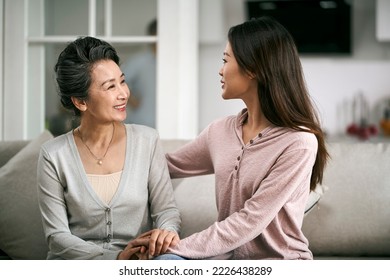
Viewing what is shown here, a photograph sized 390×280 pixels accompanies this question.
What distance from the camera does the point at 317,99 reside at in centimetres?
310

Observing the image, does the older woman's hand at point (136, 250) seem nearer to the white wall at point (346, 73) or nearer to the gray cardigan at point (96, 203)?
the gray cardigan at point (96, 203)

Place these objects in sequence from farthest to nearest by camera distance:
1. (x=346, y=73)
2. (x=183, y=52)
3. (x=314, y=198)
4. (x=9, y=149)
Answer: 1. (x=346, y=73)
2. (x=183, y=52)
3. (x=9, y=149)
4. (x=314, y=198)

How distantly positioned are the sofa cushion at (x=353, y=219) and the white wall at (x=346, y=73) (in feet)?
5.91

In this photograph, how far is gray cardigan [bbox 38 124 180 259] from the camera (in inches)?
39.2

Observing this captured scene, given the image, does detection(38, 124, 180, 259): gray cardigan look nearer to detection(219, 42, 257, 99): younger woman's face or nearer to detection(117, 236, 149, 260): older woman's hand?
detection(117, 236, 149, 260): older woman's hand

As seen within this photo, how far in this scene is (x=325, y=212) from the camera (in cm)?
126

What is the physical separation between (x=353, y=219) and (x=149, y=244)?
51 centimetres

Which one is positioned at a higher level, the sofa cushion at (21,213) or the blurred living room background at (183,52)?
the blurred living room background at (183,52)

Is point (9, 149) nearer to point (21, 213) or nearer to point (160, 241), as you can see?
point (21, 213)

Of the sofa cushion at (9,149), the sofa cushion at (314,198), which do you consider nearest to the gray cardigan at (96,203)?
the sofa cushion at (314,198)

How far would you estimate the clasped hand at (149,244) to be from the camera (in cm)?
Result: 92

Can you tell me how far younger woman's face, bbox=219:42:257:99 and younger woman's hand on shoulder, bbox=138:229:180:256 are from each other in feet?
0.72

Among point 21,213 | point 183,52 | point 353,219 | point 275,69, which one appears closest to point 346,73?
point 183,52

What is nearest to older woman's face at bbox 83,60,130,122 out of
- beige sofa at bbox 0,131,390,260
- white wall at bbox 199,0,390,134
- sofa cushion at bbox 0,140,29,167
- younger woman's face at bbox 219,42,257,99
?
younger woman's face at bbox 219,42,257,99
